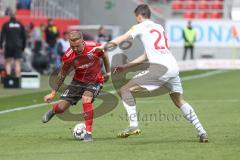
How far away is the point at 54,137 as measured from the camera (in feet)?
43.9

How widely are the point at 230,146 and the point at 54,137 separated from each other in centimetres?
285

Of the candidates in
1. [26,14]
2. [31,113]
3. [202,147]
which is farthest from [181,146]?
[26,14]

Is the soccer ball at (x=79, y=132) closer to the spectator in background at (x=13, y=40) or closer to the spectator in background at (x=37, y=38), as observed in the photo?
the spectator in background at (x=13, y=40)

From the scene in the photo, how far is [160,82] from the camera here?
12578mm

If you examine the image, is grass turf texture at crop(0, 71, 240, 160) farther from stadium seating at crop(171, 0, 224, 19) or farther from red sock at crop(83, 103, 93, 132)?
stadium seating at crop(171, 0, 224, 19)

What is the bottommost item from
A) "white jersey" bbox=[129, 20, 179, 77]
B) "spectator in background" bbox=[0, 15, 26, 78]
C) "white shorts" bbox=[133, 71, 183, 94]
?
"spectator in background" bbox=[0, 15, 26, 78]

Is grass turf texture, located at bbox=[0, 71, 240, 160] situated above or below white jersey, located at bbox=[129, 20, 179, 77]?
below

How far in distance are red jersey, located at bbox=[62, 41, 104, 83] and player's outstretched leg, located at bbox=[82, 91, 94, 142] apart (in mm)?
274

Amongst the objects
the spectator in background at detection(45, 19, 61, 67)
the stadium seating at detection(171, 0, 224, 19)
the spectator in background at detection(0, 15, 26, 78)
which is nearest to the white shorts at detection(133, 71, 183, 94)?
the spectator in background at detection(0, 15, 26, 78)

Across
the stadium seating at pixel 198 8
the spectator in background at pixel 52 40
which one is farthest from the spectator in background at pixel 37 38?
the stadium seating at pixel 198 8

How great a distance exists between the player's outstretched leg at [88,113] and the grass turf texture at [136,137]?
0.62 ft

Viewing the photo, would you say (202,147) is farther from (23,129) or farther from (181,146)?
(23,129)

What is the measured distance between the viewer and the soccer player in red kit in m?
12.8

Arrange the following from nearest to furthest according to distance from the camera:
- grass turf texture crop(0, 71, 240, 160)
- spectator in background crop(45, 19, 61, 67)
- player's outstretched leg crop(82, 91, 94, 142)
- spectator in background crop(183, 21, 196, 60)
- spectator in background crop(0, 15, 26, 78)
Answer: grass turf texture crop(0, 71, 240, 160)
player's outstretched leg crop(82, 91, 94, 142)
spectator in background crop(0, 15, 26, 78)
spectator in background crop(45, 19, 61, 67)
spectator in background crop(183, 21, 196, 60)
